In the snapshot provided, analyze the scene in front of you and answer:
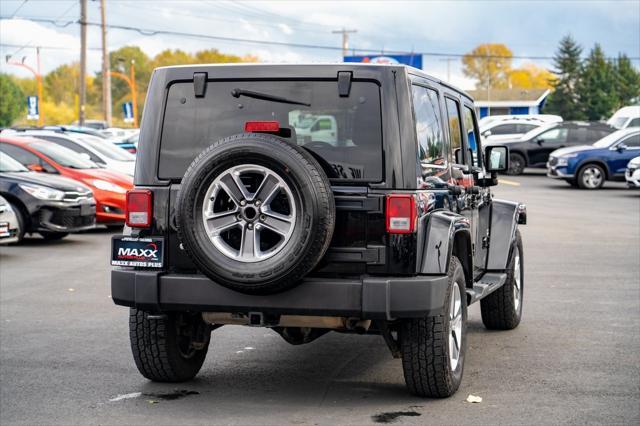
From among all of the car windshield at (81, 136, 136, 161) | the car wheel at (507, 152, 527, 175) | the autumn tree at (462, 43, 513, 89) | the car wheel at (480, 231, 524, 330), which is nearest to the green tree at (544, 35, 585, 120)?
the autumn tree at (462, 43, 513, 89)

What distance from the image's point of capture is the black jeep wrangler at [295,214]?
597cm

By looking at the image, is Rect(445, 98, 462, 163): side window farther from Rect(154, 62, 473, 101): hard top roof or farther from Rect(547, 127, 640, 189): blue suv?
Rect(547, 127, 640, 189): blue suv

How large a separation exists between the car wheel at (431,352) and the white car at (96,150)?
47.8 ft

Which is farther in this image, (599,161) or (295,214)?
(599,161)

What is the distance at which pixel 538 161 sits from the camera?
37.1 metres

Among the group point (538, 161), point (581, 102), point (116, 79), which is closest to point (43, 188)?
point (538, 161)

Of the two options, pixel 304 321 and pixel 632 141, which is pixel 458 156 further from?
pixel 632 141

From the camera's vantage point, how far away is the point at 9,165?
17.0 metres

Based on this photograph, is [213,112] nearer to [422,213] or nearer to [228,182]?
[228,182]

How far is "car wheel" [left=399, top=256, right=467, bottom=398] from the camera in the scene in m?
6.39

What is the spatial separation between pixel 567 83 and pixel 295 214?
355 feet

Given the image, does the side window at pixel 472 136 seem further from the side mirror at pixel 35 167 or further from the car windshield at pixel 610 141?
the car windshield at pixel 610 141

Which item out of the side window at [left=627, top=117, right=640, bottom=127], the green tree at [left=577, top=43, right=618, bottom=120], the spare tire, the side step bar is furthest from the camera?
the green tree at [left=577, top=43, right=618, bottom=120]

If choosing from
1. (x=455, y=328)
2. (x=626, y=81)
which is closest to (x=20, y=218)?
(x=455, y=328)
